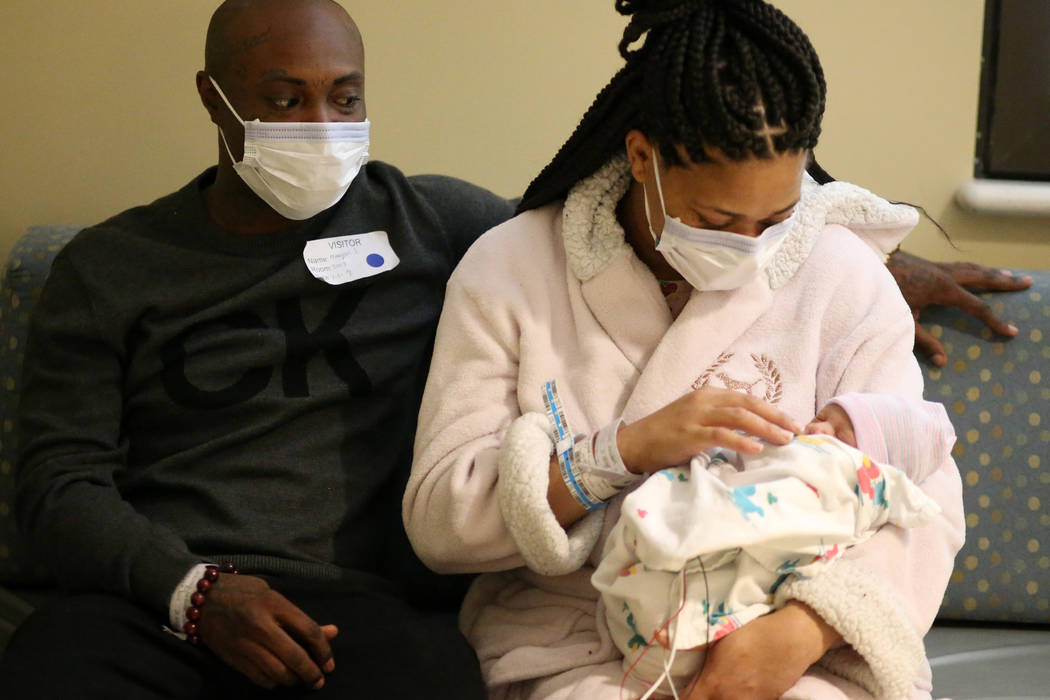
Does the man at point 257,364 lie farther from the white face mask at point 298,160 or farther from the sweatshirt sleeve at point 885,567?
the sweatshirt sleeve at point 885,567

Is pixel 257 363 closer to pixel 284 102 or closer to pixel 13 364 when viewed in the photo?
pixel 284 102

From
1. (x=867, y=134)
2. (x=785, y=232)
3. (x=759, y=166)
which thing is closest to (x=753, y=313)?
(x=785, y=232)

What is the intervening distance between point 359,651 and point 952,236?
67.0 inches

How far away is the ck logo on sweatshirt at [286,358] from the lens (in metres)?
1.87

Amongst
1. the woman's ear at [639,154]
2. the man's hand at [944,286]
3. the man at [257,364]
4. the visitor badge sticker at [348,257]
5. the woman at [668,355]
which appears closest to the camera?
the woman at [668,355]

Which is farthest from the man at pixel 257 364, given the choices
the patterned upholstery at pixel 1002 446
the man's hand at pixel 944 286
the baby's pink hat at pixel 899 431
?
the patterned upholstery at pixel 1002 446

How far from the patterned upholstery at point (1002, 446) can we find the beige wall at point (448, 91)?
1.42 feet

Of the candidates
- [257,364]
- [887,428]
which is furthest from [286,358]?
[887,428]

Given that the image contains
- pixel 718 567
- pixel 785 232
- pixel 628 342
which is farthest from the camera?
pixel 628 342

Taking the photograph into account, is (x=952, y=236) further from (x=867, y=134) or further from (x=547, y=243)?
(x=547, y=243)

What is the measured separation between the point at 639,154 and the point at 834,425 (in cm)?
50

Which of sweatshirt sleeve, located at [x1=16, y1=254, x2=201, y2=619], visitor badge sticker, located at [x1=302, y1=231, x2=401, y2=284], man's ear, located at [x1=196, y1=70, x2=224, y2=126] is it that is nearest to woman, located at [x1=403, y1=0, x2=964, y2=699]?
visitor badge sticker, located at [x1=302, y1=231, x2=401, y2=284]

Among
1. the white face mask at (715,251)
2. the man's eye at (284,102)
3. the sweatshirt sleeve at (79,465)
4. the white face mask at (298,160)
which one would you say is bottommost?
the sweatshirt sleeve at (79,465)

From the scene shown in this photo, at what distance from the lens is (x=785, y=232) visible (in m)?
1.62
